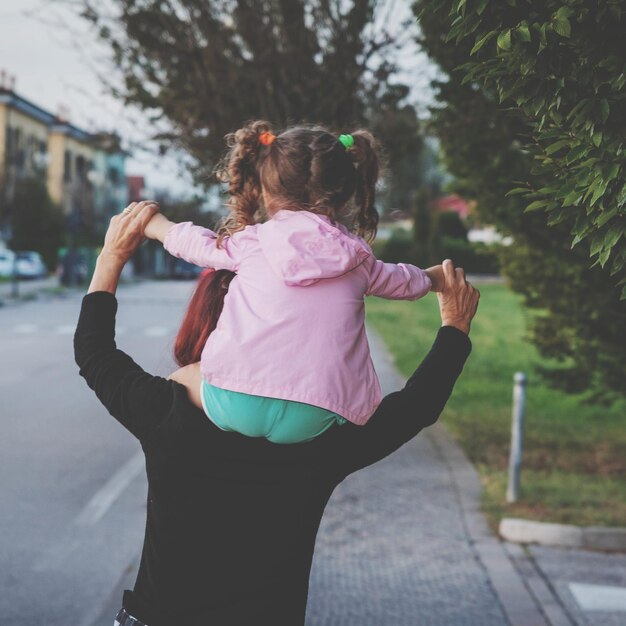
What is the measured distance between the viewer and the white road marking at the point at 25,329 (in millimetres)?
23383

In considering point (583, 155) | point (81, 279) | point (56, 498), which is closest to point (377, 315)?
point (81, 279)

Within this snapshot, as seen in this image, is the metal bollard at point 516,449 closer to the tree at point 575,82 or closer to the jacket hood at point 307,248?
the tree at point 575,82

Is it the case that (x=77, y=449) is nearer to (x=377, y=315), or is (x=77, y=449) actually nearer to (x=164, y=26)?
(x=164, y=26)

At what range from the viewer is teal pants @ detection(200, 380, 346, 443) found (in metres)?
1.96

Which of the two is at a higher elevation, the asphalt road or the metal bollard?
the metal bollard

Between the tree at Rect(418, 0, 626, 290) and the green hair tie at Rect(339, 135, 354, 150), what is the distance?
52 cm

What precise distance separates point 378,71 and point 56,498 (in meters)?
5.10

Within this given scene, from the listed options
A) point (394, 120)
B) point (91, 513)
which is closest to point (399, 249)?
point (394, 120)

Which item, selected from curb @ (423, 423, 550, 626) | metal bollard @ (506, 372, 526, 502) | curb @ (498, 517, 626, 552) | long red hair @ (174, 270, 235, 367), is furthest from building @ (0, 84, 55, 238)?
long red hair @ (174, 270, 235, 367)

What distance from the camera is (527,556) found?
673 centimetres

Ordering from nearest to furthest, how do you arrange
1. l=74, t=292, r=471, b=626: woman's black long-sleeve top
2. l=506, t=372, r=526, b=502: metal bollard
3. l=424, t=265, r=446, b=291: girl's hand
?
1. l=74, t=292, r=471, b=626: woman's black long-sleeve top
2. l=424, t=265, r=446, b=291: girl's hand
3. l=506, t=372, r=526, b=502: metal bollard

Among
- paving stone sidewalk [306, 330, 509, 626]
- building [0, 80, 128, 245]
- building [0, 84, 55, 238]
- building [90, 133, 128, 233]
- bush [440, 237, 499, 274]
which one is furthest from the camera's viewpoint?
building [90, 133, 128, 233]

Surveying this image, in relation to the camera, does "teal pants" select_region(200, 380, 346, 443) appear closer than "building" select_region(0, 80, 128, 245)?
Yes

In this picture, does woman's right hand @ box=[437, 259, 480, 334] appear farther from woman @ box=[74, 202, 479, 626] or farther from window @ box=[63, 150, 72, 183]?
window @ box=[63, 150, 72, 183]
